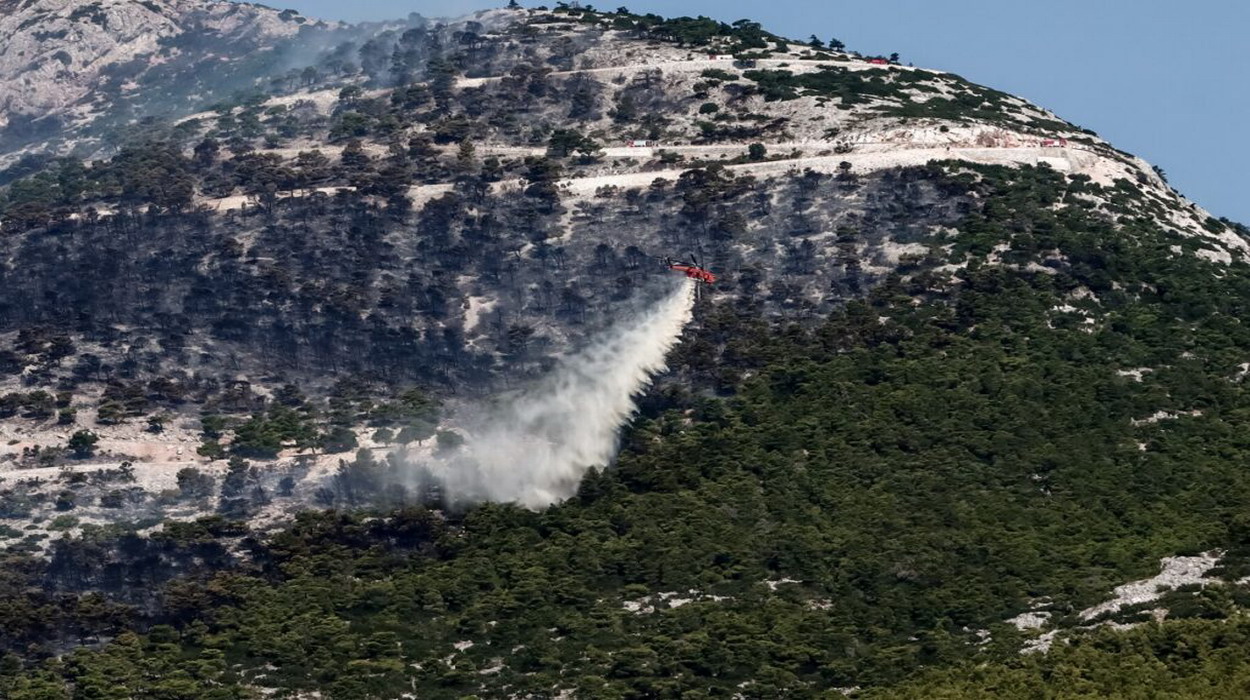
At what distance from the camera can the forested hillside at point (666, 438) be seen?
430 feet

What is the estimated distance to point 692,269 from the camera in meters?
178

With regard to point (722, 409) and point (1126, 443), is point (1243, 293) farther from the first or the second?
point (722, 409)

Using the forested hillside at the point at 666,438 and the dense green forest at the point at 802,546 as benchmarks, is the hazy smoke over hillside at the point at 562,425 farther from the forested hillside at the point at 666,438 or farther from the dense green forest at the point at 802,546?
the dense green forest at the point at 802,546

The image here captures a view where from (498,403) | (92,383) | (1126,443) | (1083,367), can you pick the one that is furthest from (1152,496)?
(92,383)

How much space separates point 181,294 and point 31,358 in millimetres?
14389

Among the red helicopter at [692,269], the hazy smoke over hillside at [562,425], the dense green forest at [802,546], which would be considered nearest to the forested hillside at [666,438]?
the dense green forest at [802,546]

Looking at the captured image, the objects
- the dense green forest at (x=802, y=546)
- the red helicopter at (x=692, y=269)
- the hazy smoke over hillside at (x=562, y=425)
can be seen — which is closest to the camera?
the dense green forest at (x=802, y=546)

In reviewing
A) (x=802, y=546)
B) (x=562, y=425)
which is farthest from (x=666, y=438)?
(x=802, y=546)

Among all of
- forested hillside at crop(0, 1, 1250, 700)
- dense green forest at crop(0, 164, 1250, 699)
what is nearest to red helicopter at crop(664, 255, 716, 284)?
forested hillside at crop(0, 1, 1250, 700)

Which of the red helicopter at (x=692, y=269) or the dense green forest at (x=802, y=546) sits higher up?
the red helicopter at (x=692, y=269)

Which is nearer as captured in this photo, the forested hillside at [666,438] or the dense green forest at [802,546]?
the dense green forest at [802,546]

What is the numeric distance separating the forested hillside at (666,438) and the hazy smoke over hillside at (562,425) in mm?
2176

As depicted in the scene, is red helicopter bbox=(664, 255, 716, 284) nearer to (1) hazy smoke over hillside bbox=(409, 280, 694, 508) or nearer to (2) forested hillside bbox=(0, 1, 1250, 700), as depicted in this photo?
(2) forested hillside bbox=(0, 1, 1250, 700)

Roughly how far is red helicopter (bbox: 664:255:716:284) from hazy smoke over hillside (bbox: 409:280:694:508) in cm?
227
